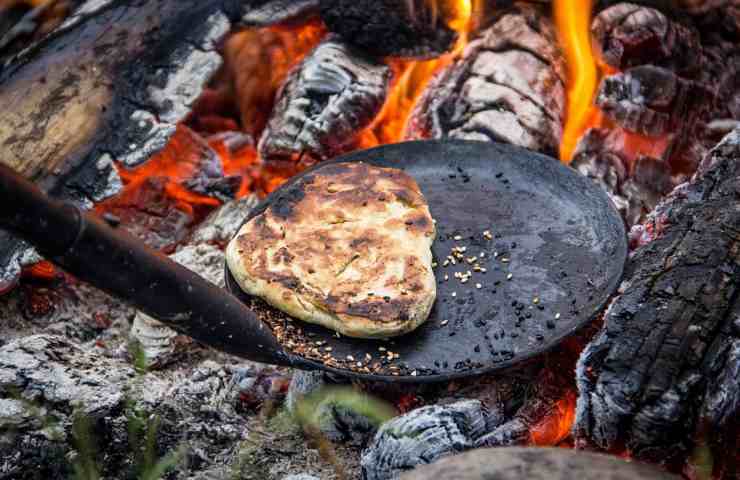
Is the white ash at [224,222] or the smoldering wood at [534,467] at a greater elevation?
the smoldering wood at [534,467]

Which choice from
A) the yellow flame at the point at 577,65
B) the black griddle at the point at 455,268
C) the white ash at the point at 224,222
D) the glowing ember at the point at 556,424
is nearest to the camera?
the black griddle at the point at 455,268

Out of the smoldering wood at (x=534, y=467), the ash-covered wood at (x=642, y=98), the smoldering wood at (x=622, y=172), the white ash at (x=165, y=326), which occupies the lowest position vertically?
the white ash at (x=165, y=326)

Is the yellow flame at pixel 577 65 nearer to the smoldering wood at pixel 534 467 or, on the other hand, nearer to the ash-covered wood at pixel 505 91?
the ash-covered wood at pixel 505 91

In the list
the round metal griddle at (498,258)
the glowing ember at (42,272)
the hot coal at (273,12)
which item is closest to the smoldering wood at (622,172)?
the round metal griddle at (498,258)

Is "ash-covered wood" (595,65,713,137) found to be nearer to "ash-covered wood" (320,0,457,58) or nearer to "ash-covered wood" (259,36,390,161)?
"ash-covered wood" (320,0,457,58)

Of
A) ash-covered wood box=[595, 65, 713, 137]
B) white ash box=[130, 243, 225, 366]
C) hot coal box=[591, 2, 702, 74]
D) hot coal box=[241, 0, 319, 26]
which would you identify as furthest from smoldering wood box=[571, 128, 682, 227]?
white ash box=[130, 243, 225, 366]

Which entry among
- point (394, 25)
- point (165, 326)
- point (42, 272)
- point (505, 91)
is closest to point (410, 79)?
point (394, 25)
